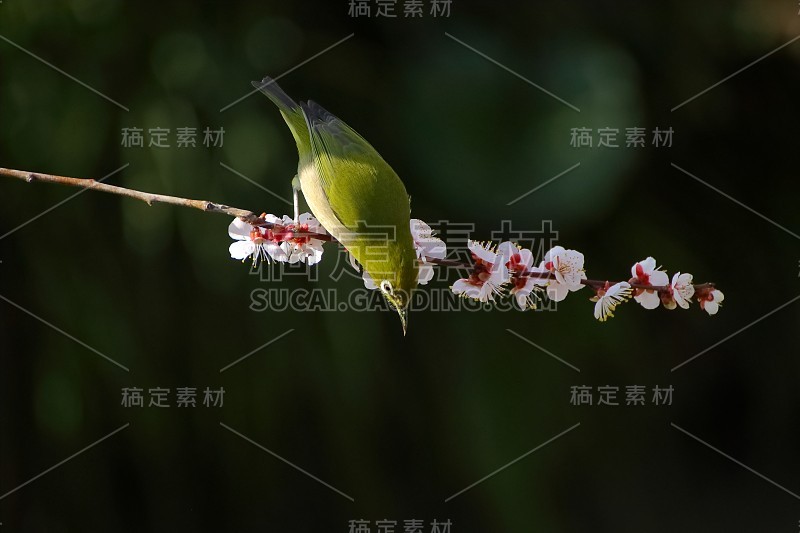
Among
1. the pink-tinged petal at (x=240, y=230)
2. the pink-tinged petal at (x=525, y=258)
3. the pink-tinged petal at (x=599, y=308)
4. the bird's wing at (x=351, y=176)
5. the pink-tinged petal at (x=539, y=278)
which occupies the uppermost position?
the bird's wing at (x=351, y=176)

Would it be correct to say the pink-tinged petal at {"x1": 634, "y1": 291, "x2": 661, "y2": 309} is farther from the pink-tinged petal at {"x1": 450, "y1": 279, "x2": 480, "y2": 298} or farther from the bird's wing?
the bird's wing

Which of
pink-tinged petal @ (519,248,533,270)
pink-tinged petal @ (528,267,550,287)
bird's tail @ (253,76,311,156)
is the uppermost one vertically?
bird's tail @ (253,76,311,156)

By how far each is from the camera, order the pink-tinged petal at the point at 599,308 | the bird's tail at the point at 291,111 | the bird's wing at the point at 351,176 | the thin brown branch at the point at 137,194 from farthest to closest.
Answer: the bird's tail at the point at 291,111 → the bird's wing at the point at 351,176 → the pink-tinged petal at the point at 599,308 → the thin brown branch at the point at 137,194

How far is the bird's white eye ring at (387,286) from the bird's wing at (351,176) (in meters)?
0.12

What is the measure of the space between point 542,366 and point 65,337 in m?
1.35

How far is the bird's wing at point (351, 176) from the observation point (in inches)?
54.4

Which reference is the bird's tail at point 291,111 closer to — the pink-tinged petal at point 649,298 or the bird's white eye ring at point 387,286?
the bird's white eye ring at point 387,286

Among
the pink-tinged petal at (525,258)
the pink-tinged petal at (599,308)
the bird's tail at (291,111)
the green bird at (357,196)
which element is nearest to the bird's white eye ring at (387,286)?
the green bird at (357,196)

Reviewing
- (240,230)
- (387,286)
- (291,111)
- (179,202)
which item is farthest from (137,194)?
(291,111)

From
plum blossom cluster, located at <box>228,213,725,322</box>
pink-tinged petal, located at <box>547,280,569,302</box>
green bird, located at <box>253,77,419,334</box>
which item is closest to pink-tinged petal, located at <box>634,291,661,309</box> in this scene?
plum blossom cluster, located at <box>228,213,725,322</box>

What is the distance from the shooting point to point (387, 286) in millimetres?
1284

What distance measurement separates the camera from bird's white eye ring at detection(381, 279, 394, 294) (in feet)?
4.19

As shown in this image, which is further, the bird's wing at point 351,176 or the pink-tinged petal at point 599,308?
the bird's wing at point 351,176

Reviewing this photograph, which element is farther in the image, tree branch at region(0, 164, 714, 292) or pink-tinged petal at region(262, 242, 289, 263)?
pink-tinged petal at region(262, 242, 289, 263)
